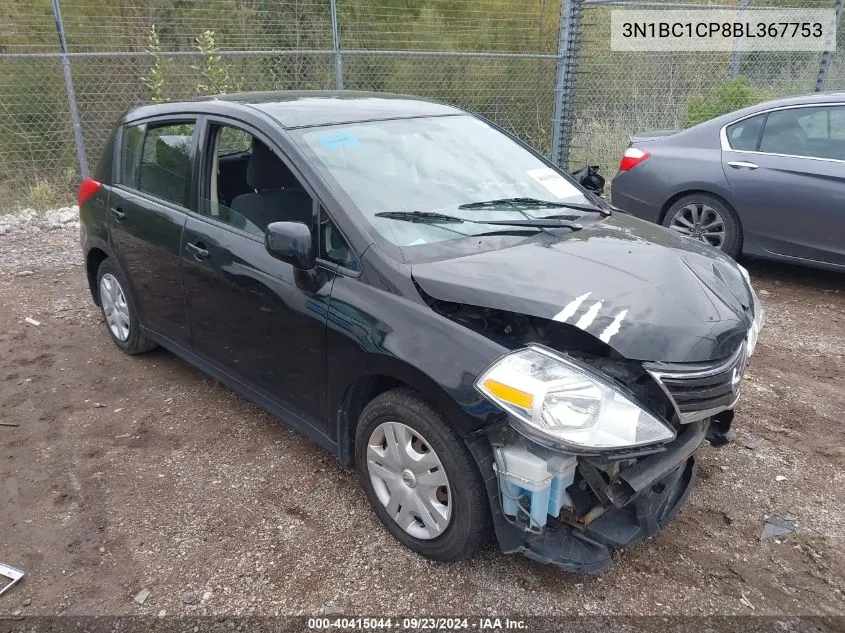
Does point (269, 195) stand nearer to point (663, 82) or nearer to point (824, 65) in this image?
point (663, 82)

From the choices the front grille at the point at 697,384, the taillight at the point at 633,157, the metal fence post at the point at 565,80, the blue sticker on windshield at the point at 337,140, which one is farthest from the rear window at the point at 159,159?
the metal fence post at the point at 565,80

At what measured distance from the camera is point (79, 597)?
2.45 m

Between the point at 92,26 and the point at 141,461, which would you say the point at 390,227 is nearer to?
the point at 141,461

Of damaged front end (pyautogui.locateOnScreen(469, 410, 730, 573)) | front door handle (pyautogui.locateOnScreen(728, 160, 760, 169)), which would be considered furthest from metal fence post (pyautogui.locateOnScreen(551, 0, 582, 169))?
damaged front end (pyautogui.locateOnScreen(469, 410, 730, 573))

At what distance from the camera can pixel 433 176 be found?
3.00 m

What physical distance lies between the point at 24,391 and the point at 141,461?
4.52ft

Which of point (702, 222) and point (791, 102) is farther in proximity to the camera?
point (702, 222)

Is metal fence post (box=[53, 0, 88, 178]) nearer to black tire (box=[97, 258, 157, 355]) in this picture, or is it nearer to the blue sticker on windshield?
black tire (box=[97, 258, 157, 355])

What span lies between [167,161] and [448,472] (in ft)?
8.41

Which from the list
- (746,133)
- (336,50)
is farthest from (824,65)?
(336,50)

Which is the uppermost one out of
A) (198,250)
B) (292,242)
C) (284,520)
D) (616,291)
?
(292,242)

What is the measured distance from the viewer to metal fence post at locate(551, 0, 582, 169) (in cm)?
841

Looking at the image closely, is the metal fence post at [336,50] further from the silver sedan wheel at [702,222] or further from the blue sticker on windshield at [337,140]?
the blue sticker on windshield at [337,140]

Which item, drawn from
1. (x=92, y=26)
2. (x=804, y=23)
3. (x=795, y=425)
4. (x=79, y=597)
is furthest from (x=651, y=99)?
(x=79, y=597)
